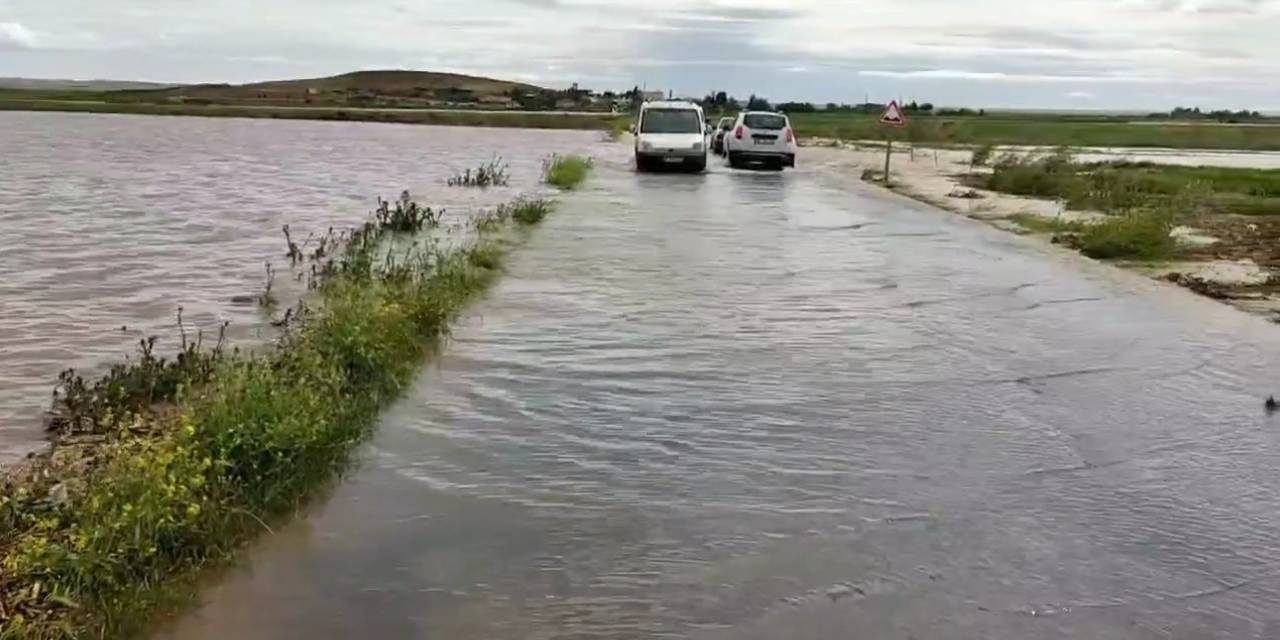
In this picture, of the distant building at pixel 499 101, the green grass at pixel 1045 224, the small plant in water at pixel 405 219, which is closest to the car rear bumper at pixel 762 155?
the green grass at pixel 1045 224

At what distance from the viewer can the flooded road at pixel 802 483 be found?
5.11 meters

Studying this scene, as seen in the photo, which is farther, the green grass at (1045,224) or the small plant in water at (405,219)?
the green grass at (1045,224)

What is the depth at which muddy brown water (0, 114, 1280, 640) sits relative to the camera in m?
5.12

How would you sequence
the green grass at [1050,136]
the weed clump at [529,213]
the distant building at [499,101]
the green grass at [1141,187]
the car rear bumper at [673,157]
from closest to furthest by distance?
the weed clump at [529,213] → the green grass at [1141,187] → the car rear bumper at [673,157] → the green grass at [1050,136] → the distant building at [499,101]

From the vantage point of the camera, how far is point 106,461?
6094 millimetres

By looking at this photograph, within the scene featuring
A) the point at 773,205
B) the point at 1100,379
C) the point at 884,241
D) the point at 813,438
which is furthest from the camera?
the point at 773,205

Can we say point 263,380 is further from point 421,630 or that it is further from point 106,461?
point 421,630

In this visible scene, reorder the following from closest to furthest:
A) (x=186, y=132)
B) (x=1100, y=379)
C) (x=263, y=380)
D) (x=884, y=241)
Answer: (x=263, y=380), (x=1100, y=379), (x=884, y=241), (x=186, y=132)

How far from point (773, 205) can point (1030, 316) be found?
1206 cm

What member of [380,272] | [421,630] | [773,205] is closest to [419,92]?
[773,205]

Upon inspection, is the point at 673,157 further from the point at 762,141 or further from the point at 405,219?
the point at 405,219

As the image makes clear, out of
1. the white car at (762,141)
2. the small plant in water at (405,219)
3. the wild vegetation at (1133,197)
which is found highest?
the white car at (762,141)

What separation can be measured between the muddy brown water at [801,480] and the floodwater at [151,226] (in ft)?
4.50

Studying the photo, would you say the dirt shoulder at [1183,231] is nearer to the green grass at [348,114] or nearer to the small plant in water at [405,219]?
the small plant in water at [405,219]
